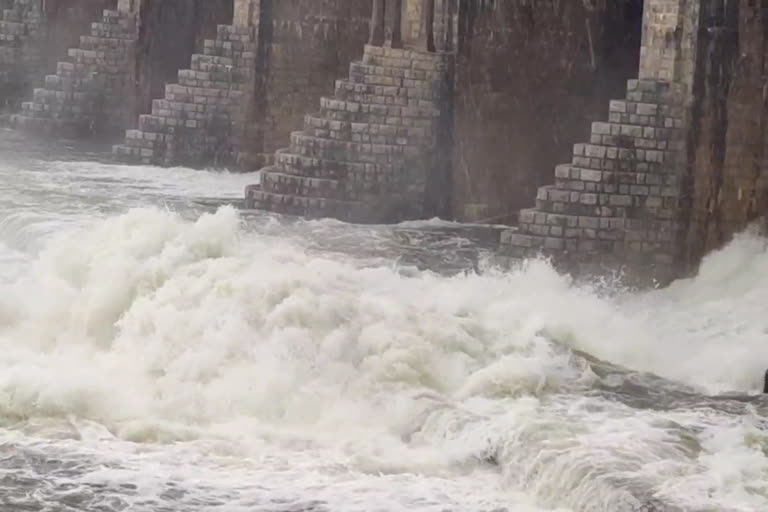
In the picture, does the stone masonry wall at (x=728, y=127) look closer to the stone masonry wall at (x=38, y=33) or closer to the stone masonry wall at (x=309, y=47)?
the stone masonry wall at (x=309, y=47)

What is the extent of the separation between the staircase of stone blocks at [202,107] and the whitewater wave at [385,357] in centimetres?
610

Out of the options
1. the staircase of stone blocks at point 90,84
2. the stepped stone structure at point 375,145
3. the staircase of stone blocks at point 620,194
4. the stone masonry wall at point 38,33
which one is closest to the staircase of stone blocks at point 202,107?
the staircase of stone blocks at point 90,84

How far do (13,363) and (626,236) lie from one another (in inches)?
200

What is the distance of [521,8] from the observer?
16.9 metres

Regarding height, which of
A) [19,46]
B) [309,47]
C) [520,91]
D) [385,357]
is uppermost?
[309,47]

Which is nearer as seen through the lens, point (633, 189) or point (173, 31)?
point (633, 189)

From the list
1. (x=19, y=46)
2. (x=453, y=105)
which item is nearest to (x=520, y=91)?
(x=453, y=105)

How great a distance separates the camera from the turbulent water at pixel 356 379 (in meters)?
9.04

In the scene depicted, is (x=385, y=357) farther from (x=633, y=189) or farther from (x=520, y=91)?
(x=520, y=91)

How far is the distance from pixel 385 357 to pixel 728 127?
4.43 m

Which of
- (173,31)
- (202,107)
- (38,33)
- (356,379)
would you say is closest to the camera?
(356,379)

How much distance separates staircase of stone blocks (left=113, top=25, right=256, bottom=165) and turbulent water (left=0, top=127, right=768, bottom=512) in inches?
210

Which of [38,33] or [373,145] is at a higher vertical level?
[38,33]

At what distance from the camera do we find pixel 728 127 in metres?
14.2
